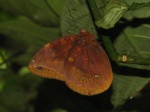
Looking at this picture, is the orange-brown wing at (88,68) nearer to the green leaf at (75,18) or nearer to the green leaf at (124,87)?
the green leaf at (75,18)

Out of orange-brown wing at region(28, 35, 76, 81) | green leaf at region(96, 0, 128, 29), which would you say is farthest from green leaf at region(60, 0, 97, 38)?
green leaf at region(96, 0, 128, 29)

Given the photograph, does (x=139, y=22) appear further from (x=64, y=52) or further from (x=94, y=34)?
(x=64, y=52)

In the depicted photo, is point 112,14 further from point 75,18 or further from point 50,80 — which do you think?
point 50,80

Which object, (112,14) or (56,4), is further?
(56,4)

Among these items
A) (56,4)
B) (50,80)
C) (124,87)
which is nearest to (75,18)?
(56,4)

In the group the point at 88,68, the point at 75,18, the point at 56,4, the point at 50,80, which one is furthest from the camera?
the point at 50,80

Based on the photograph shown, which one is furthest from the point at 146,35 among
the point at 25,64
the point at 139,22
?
the point at 25,64

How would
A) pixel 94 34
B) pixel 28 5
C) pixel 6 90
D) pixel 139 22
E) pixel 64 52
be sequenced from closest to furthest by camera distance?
pixel 64 52 < pixel 94 34 < pixel 139 22 < pixel 28 5 < pixel 6 90
